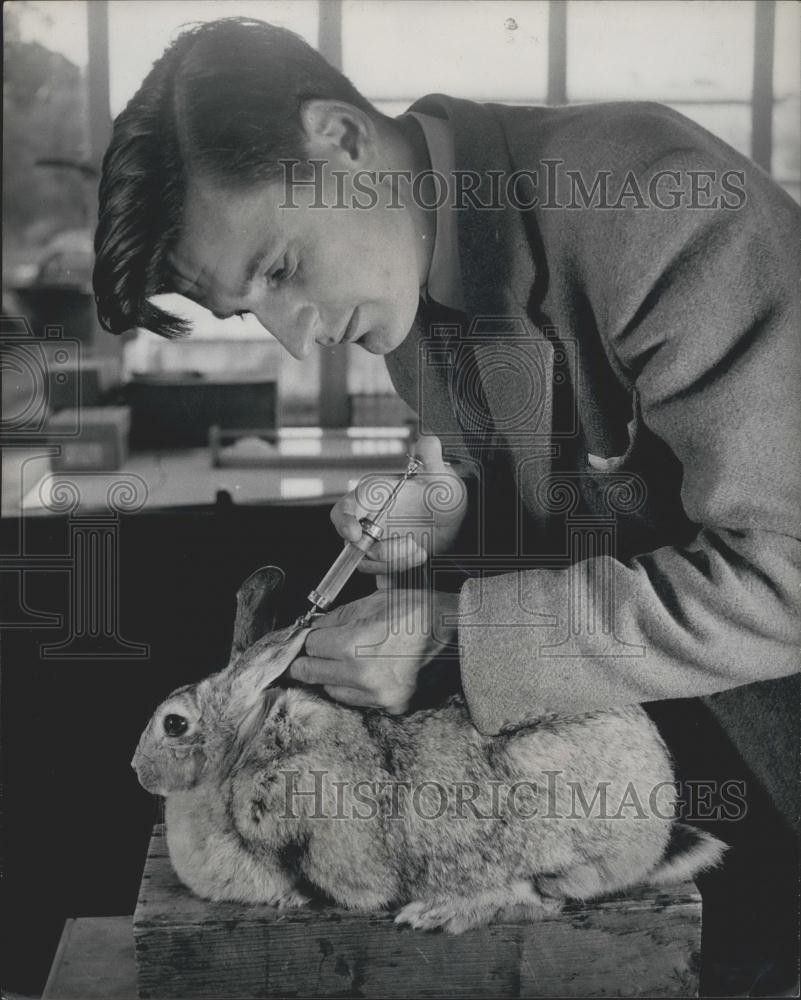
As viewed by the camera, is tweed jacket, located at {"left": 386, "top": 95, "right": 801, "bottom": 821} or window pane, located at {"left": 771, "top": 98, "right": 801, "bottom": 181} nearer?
tweed jacket, located at {"left": 386, "top": 95, "right": 801, "bottom": 821}

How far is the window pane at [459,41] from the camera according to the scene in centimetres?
99

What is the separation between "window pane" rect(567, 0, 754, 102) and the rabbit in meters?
0.58

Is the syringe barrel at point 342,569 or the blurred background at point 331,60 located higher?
the blurred background at point 331,60

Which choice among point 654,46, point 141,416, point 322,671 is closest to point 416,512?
point 322,671

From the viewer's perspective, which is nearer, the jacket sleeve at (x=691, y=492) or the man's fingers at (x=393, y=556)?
the jacket sleeve at (x=691, y=492)

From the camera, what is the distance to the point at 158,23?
96cm

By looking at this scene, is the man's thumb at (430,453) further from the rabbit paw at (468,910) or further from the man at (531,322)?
the rabbit paw at (468,910)

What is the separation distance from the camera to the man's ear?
0.91 metres

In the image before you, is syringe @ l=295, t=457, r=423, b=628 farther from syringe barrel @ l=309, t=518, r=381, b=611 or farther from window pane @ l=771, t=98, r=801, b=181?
window pane @ l=771, t=98, r=801, b=181

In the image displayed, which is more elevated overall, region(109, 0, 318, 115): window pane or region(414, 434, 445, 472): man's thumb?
region(109, 0, 318, 115): window pane

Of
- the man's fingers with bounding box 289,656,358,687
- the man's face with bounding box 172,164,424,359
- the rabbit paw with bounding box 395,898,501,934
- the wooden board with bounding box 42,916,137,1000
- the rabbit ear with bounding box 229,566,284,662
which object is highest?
the man's face with bounding box 172,164,424,359

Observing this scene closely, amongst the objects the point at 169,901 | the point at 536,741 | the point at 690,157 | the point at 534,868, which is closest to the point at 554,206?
the point at 690,157

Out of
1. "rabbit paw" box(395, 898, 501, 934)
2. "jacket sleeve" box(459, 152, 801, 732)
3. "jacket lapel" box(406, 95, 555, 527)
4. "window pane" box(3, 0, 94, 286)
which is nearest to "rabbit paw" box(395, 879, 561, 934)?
"rabbit paw" box(395, 898, 501, 934)

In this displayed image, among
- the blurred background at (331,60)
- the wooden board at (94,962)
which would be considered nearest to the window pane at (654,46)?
the blurred background at (331,60)
